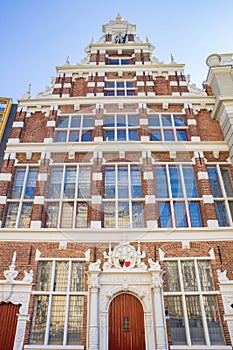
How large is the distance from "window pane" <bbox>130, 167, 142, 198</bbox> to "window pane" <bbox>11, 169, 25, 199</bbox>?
4.08 m

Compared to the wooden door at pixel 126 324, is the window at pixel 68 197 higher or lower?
higher

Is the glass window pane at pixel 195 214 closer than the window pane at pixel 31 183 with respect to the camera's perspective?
Yes

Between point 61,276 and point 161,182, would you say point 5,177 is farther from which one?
point 161,182

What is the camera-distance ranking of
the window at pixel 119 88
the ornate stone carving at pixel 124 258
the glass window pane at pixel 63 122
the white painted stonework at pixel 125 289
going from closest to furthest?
the white painted stonework at pixel 125 289 < the ornate stone carving at pixel 124 258 < the glass window pane at pixel 63 122 < the window at pixel 119 88

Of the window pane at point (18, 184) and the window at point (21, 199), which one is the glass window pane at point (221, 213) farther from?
the window pane at point (18, 184)

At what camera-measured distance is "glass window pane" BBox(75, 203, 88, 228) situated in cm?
926

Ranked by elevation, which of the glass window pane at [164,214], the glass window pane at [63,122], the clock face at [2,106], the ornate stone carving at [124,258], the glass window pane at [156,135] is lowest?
the ornate stone carving at [124,258]

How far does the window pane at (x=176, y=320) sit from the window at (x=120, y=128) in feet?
19.8

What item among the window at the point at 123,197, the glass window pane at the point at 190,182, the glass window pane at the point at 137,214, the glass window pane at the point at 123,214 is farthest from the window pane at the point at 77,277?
the glass window pane at the point at 190,182

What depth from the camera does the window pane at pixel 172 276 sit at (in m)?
8.11

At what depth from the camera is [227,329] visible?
→ 7.43 meters

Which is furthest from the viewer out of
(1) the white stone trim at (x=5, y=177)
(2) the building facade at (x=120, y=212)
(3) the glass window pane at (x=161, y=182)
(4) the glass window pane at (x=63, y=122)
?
(4) the glass window pane at (x=63, y=122)

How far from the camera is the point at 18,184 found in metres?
10.2

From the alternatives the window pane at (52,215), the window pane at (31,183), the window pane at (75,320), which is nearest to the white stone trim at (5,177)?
the window pane at (31,183)
